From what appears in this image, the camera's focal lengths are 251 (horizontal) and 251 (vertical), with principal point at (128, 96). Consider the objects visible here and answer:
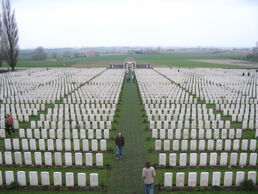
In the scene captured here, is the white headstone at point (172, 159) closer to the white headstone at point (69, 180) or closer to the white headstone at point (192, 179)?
the white headstone at point (192, 179)

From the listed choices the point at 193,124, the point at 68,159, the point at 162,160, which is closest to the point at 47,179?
the point at 68,159

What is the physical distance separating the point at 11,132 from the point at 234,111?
45.9ft

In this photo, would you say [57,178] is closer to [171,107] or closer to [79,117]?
[79,117]

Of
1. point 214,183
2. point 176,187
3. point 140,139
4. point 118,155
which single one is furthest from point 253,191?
point 140,139

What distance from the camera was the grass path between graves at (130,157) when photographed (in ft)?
26.5

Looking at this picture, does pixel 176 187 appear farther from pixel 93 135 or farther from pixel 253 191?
pixel 93 135

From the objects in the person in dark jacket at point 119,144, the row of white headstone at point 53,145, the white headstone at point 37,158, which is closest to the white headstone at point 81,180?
the white headstone at point 37,158

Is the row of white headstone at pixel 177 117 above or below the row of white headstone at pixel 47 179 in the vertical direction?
above

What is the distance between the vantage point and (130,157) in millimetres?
10258

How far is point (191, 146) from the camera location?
35.3 feet
